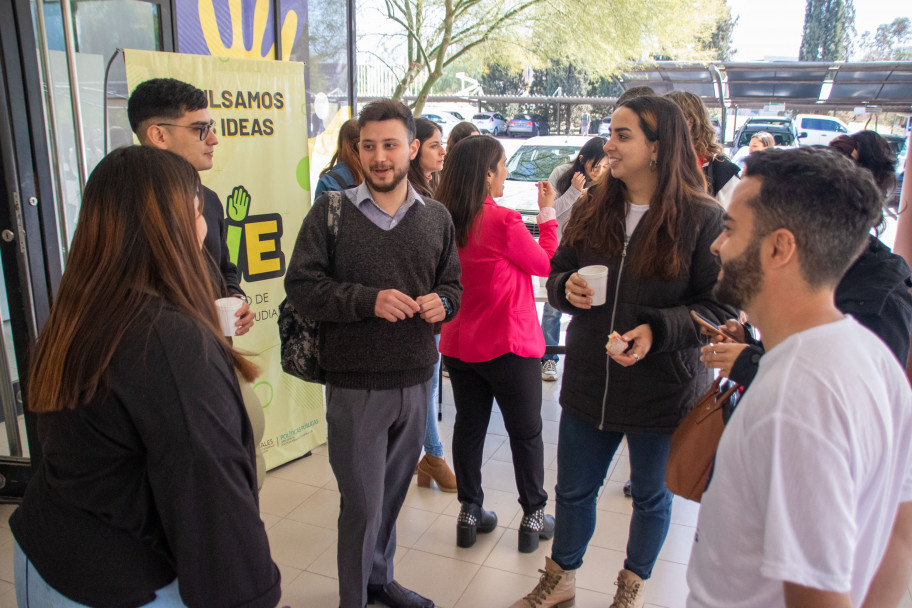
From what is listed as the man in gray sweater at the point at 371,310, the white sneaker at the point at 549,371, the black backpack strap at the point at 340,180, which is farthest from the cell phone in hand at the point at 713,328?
the white sneaker at the point at 549,371

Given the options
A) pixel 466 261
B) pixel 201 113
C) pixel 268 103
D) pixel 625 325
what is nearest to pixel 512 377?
pixel 466 261

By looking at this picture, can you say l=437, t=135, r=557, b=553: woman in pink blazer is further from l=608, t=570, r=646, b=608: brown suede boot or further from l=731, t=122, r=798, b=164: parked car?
l=731, t=122, r=798, b=164: parked car

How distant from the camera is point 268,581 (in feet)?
3.84

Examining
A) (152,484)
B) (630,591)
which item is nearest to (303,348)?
(152,484)

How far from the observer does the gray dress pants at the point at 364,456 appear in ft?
6.51

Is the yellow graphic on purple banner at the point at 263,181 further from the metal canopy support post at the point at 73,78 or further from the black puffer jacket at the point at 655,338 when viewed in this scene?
the black puffer jacket at the point at 655,338

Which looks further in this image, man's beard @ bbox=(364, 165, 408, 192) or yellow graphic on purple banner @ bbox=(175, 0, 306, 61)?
yellow graphic on purple banner @ bbox=(175, 0, 306, 61)

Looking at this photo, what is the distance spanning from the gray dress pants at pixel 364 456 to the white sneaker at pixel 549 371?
263 cm

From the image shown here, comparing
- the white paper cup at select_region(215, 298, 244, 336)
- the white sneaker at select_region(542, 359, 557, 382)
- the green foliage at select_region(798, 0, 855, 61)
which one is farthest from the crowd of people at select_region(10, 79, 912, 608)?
the green foliage at select_region(798, 0, 855, 61)

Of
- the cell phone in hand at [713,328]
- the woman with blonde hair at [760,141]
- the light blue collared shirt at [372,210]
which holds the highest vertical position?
the woman with blonde hair at [760,141]

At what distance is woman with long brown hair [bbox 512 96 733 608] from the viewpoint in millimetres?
1934

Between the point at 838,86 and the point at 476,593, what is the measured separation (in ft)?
47.0

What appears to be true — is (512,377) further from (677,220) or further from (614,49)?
(614,49)

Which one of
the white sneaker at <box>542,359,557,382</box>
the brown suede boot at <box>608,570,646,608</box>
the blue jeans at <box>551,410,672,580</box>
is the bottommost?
the white sneaker at <box>542,359,557,382</box>
